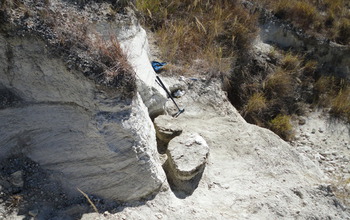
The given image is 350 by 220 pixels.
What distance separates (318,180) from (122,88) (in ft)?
10.4

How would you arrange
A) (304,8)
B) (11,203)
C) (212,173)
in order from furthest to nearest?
(304,8) → (212,173) → (11,203)

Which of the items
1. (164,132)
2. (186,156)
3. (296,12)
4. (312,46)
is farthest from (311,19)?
(186,156)

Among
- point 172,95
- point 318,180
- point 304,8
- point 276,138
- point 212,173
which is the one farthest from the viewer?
point 304,8

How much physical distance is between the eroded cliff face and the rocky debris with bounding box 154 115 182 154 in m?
0.78

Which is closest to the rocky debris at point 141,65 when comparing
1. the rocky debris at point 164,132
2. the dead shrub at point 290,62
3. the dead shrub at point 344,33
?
the rocky debris at point 164,132

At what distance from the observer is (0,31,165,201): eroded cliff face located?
138 inches

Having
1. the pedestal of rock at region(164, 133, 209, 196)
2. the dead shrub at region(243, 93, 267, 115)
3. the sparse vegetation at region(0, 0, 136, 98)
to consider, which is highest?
the sparse vegetation at region(0, 0, 136, 98)

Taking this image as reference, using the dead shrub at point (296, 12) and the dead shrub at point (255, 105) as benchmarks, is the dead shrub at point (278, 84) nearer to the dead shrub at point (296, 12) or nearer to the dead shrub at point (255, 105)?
the dead shrub at point (255, 105)

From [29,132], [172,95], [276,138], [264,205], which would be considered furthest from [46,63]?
[276,138]

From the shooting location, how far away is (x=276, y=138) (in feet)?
16.5

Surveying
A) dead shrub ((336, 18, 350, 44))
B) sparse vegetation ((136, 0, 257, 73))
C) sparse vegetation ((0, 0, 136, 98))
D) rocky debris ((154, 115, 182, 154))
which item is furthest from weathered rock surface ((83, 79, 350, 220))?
dead shrub ((336, 18, 350, 44))

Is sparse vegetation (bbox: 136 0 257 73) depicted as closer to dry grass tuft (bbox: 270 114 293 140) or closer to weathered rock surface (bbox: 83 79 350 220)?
weathered rock surface (bbox: 83 79 350 220)

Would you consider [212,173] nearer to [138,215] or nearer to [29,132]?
[138,215]

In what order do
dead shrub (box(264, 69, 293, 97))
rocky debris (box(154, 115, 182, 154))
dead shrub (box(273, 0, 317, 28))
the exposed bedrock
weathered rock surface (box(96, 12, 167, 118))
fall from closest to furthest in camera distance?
weathered rock surface (box(96, 12, 167, 118)) < rocky debris (box(154, 115, 182, 154)) < dead shrub (box(264, 69, 293, 97)) < the exposed bedrock < dead shrub (box(273, 0, 317, 28))
